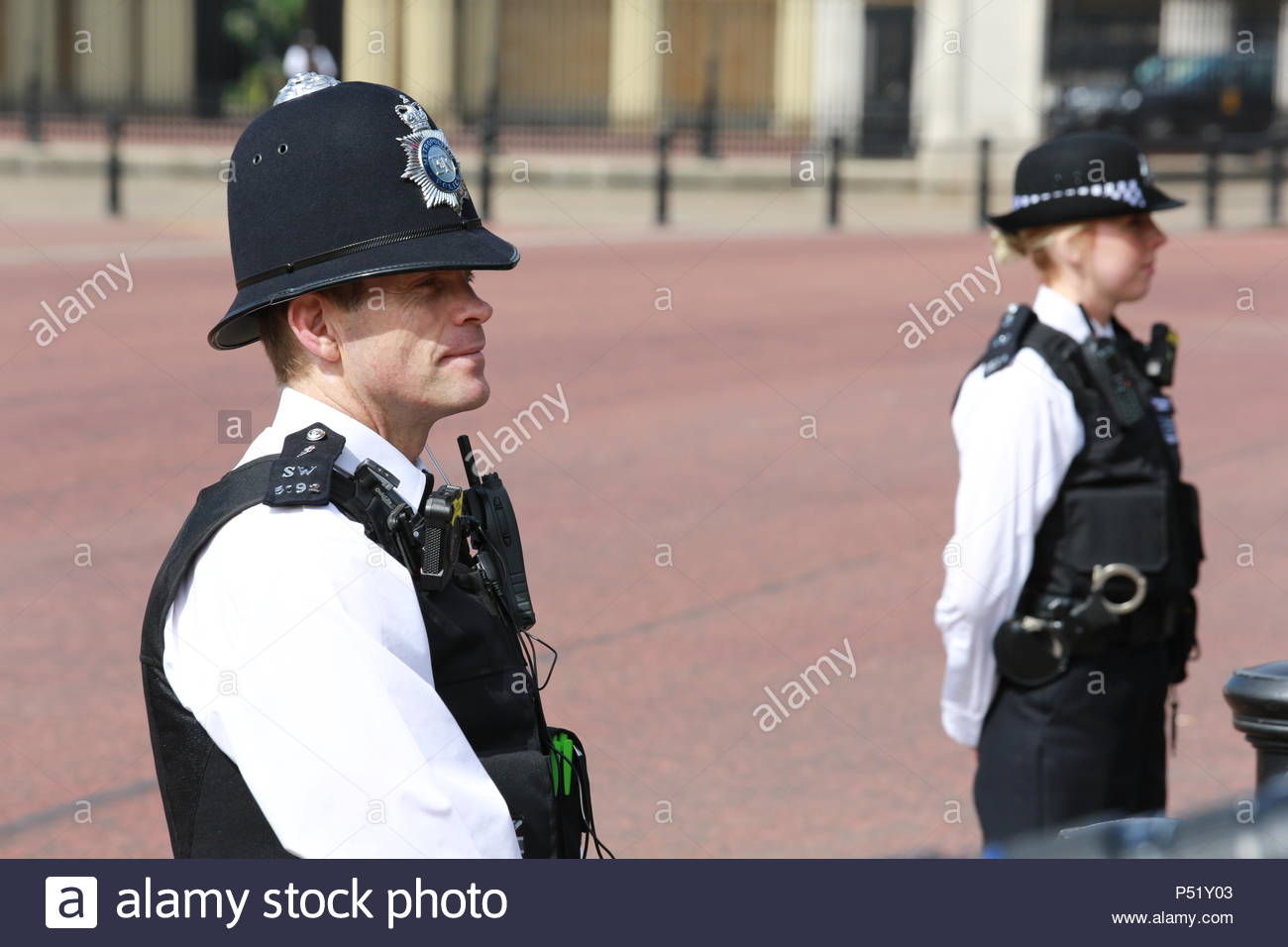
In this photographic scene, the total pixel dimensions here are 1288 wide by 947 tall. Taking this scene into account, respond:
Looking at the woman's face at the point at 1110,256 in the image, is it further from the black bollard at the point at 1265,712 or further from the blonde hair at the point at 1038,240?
the black bollard at the point at 1265,712

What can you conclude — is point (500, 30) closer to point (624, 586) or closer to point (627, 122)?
point (627, 122)

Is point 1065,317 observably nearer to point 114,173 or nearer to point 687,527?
point 687,527

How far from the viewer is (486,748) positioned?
6.63 feet

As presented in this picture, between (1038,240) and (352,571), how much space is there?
2.39 m

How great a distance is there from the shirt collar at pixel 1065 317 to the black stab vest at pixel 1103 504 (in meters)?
0.06

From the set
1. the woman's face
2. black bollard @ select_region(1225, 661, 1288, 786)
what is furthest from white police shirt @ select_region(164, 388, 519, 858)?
the woman's face

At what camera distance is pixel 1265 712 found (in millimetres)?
2410

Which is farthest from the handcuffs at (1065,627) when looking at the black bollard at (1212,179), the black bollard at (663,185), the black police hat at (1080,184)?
the black bollard at (1212,179)

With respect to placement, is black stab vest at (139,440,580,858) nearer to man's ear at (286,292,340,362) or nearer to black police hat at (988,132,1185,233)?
man's ear at (286,292,340,362)

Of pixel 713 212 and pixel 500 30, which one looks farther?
pixel 500 30

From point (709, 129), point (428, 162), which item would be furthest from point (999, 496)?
point (709, 129)

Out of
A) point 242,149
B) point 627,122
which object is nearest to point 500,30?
point 627,122

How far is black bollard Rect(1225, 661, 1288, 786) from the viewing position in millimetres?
2398
